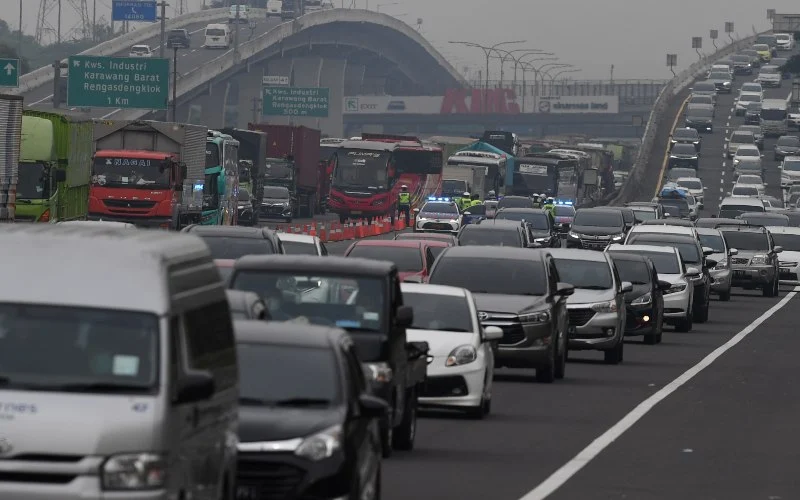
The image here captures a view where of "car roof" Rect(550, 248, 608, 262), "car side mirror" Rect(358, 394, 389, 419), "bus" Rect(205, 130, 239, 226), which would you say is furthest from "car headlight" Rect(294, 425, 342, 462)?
"bus" Rect(205, 130, 239, 226)

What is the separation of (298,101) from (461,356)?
335ft

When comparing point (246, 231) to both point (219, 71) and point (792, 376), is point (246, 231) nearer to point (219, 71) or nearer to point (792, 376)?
point (792, 376)

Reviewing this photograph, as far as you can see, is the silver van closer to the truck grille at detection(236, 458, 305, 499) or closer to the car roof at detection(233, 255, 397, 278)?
the truck grille at detection(236, 458, 305, 499)

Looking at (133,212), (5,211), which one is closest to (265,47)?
(133,212)

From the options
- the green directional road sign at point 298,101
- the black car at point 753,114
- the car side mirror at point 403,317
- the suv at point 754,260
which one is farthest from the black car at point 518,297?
the black car at point 753,114

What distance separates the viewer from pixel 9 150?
1540 inches

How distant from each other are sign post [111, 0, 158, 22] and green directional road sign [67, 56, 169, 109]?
26275 mm

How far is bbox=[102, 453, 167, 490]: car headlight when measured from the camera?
8219mm

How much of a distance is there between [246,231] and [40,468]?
1857cm

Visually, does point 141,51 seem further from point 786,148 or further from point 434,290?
point 434,290

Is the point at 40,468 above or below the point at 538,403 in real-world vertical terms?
above

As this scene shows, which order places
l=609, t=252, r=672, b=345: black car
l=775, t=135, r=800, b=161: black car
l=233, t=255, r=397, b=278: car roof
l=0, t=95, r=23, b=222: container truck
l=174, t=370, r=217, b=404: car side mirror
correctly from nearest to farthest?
l=174, t=370, r=217, b=404: car side mirror
l=233, t=255, r=397, b=278: car roof
l=609, t=252, r=672, b=345: black car
l=0, t=95, r=23, b=222: container truck
l=775, t=135, r=800, b=161: black car

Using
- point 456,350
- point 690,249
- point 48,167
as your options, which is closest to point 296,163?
point 48,167

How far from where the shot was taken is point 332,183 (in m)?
81.9
